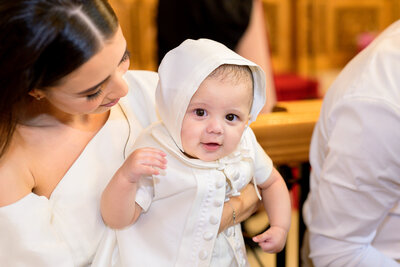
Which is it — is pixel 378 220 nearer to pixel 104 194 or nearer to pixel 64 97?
pixel 104 194

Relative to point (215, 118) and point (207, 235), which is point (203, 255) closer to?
point (207, 235)

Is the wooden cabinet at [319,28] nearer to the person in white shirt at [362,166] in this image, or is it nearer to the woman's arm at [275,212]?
the person in white shirt at [362,166]

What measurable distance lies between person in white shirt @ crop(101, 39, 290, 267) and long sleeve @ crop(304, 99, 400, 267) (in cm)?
22

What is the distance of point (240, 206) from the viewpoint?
139cm

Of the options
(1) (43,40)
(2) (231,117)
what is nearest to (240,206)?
(2) (231,117)

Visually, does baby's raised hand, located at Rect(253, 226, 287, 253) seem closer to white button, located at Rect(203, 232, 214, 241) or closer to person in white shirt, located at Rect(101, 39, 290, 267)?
person in white shirt, located at Rect(101, 39, 290, 267)

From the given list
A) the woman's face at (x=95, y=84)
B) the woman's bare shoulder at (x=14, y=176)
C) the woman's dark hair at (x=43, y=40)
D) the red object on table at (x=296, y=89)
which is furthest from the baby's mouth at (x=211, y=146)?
the red object on table at (x=296, y=89)

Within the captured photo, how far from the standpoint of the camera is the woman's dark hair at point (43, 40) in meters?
0.97

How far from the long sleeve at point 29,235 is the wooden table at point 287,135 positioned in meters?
0.71

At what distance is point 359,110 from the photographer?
4.47 ft

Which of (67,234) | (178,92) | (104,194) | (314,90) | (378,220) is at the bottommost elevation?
(314,90)

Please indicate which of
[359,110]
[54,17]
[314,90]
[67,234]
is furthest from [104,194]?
[314,90]

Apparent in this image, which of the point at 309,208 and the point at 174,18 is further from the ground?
the point at 174,18

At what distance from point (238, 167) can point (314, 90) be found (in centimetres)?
409
